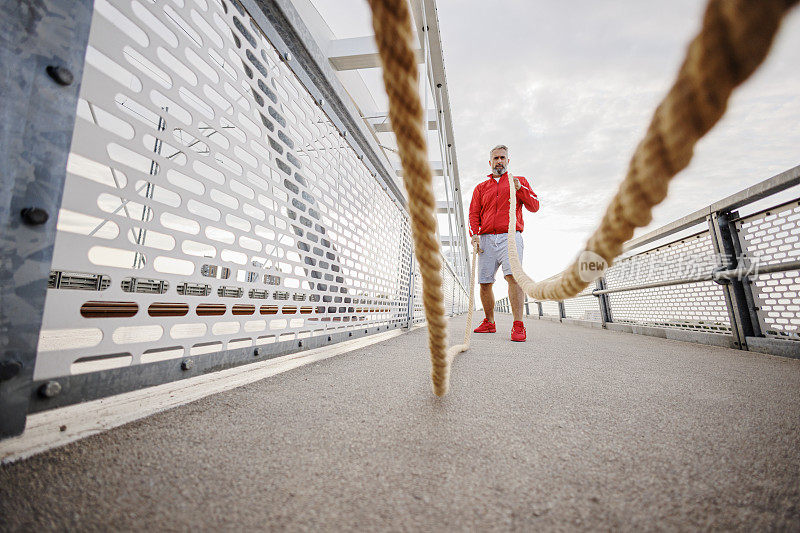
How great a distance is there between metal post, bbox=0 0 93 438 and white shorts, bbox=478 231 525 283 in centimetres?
214

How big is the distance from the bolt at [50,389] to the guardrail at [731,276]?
137 centimetres

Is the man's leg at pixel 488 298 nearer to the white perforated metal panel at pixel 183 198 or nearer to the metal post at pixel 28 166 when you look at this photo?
the white perforated metal panel at pixel 183 198

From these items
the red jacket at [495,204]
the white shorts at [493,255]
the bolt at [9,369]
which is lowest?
the bolt at [9,369]

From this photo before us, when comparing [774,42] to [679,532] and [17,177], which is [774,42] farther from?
[17,177]

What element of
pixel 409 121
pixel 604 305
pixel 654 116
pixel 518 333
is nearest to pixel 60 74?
pixel 409 121

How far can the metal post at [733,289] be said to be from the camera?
1634 millimetres

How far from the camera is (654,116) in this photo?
26 centimetres

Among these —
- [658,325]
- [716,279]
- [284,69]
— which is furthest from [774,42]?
[658,325]

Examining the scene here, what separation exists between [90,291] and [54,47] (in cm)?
41

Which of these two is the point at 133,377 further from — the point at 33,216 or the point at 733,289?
the point at 733,289

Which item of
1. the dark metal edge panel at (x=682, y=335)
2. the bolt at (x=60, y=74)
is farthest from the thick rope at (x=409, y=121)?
the dark metal edge panel at (x=682, y=335)

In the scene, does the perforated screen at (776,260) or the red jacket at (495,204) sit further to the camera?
the red jacket at (495,204)

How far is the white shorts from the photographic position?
2170 millimetres

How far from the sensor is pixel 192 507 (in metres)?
0.34
